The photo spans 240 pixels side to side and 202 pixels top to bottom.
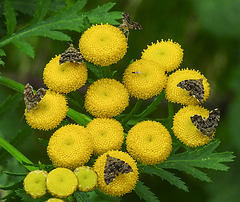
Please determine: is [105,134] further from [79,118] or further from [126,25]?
[126,25]

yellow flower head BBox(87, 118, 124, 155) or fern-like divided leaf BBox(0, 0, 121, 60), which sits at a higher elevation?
fern-like divided leaf BBox(0, 0, 121, 60)

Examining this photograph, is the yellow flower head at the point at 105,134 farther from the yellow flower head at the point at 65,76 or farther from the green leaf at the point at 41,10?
the green leaf at the point at 41,10

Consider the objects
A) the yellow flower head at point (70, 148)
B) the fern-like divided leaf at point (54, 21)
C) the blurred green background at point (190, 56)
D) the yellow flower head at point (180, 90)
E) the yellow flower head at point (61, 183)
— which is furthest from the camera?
the blurred green background at point (190, 56)

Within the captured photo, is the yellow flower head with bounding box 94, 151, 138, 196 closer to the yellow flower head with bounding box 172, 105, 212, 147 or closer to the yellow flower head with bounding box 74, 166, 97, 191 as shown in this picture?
the yellow flower head with bounding box 74, 166, 97, 191

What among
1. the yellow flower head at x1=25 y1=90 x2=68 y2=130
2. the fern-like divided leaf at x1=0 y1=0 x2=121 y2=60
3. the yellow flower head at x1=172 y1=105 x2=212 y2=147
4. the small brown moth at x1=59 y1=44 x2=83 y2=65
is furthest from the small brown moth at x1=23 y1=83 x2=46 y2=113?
the yellow flower head at x1=172 y1=105 x2=212 y2=147

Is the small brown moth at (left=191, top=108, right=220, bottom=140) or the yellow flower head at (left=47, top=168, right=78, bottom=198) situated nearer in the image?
the yellow flower head at (left=47, top=168, right=78, bottom=198)

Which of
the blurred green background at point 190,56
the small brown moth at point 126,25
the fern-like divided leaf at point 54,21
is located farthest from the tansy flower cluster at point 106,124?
the blurred green background at point 190,56

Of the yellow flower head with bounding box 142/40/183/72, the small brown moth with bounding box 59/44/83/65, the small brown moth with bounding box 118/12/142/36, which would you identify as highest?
the small brown moth with bounding box 118/12/142/36

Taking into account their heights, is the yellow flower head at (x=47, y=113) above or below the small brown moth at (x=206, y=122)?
below
